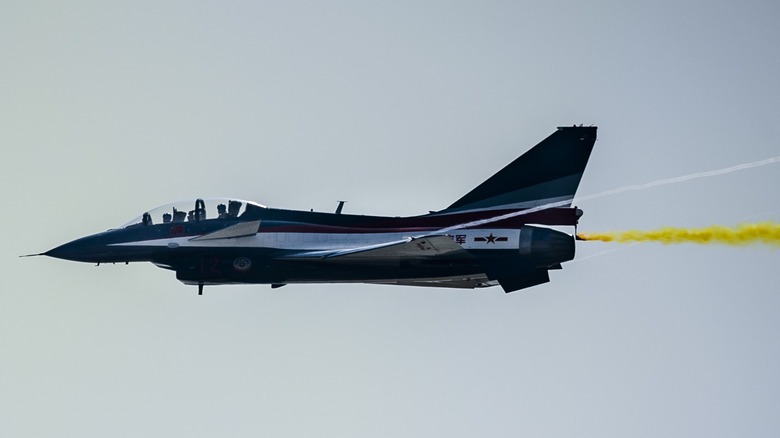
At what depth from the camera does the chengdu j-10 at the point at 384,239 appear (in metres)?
38.9

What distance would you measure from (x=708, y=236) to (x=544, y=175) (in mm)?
3869

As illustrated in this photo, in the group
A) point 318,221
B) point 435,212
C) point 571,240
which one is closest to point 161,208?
point 318,221

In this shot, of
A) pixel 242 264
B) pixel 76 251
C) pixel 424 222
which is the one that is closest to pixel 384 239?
pixel 424 222

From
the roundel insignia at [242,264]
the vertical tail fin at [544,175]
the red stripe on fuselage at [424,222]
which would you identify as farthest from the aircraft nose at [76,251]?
the vertical tail fin at [544,175]

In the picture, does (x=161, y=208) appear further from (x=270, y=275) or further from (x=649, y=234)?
(x=649, y=234)

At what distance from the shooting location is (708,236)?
129 ft

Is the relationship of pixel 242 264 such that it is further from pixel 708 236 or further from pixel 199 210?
A: pixel 708 236

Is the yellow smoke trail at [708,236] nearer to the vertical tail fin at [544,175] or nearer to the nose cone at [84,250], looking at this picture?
the vertical tail fin at [544,175]

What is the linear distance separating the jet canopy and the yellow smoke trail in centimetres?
802

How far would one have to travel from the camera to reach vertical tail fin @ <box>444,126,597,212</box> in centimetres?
3962

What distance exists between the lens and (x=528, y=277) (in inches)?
1532

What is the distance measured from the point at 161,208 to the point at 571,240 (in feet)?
33.5

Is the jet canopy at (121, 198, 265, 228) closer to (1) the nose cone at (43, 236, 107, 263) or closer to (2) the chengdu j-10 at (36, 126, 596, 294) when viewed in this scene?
(2) the chengdu j-10 at (36, 126, 596, 294)

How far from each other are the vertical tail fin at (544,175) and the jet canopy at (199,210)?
5256 mm
